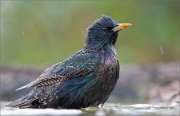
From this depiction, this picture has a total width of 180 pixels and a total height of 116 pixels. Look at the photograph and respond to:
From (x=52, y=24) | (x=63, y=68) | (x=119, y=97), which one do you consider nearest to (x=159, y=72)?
(x=119, y=97)

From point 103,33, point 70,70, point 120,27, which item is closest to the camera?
point 70,70

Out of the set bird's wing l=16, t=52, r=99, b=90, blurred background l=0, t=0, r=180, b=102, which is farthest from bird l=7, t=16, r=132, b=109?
blurred background l=0, t=0, r=180, b=102

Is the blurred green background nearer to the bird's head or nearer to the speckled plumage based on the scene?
the bird's head

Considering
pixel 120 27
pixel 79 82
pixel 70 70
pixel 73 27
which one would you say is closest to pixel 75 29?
pixel 73 27

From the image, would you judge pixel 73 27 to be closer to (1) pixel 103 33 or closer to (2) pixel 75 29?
(2) pixel 75 29

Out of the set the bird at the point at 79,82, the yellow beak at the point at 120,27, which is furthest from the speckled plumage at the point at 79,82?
the yellow beak at the point at 120,27

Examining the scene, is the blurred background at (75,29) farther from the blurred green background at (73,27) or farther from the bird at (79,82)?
the bird at (79,82)
